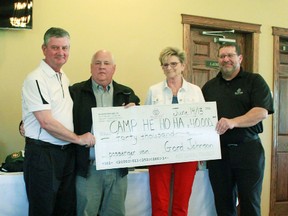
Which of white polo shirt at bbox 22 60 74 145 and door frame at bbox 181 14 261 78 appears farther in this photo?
door frame at bbox 181 14 261 78

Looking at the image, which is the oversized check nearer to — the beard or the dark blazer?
the dark blazer

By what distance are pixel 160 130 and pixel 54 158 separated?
0.70 m

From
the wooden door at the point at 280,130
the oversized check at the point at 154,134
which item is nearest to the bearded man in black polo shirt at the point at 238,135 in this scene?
the oversized check at the point at 154,134

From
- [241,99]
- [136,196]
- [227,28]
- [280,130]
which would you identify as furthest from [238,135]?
[280,130]

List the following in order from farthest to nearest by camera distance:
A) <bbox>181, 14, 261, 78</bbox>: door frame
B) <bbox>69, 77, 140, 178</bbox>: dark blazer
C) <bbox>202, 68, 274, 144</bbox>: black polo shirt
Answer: <bbox>181, 14, 261, 78</bbox>: door frame
<bbox>202, 68, 274, 144</bbox>: black polo shirt
<bbox>69, 77, 140, 178</bbox>: dark blazer

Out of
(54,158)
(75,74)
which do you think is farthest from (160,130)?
(75,74)

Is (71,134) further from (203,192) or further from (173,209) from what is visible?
(203,192)

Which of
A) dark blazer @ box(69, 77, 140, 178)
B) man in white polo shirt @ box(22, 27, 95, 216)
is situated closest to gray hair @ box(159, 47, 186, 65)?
dark blazer @ box(69, 77, 140, 178)

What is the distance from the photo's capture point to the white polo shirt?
1.88 metres

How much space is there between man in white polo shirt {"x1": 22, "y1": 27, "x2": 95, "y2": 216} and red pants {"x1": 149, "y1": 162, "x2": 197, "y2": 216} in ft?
1.75

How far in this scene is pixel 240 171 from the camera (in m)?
2.35

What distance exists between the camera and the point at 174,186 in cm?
228

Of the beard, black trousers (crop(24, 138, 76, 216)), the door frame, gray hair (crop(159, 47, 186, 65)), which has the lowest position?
black trousers (crop(24, 138, 76, 216))

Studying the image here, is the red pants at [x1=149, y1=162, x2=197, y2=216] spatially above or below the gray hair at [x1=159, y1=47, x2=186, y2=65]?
below
